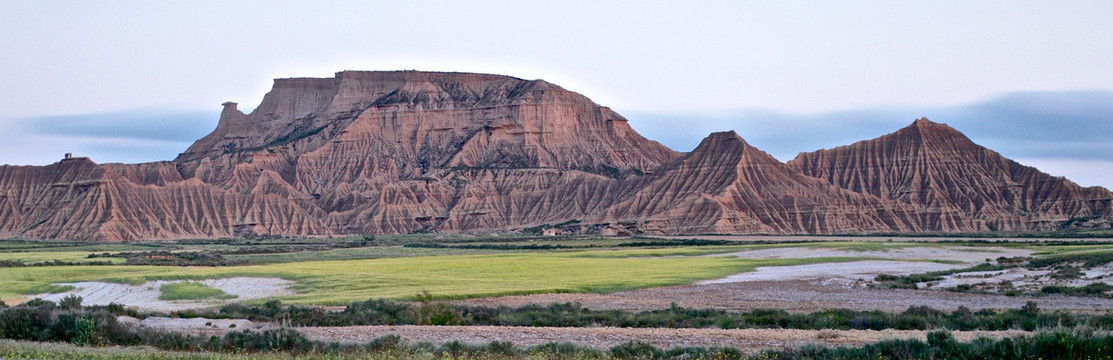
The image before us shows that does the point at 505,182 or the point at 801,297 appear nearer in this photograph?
the point at 801,297

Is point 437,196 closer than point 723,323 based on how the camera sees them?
No

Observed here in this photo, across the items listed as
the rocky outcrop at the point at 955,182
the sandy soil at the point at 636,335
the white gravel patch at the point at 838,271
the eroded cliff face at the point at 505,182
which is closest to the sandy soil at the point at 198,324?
the sandy soil at the point at 636,335

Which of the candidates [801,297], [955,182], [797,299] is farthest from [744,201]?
[797,299]

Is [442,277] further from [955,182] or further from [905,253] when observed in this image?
[955,182]

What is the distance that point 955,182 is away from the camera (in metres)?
131

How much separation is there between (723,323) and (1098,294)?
47.1ft

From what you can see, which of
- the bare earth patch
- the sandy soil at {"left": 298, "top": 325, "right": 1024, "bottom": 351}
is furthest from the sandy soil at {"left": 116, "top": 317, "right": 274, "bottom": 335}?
the bare earth patch

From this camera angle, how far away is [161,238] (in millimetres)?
122438

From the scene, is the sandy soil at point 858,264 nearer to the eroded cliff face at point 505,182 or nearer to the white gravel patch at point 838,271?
the white gravel patch at point 838,271

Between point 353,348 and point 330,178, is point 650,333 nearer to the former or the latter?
point 353,348

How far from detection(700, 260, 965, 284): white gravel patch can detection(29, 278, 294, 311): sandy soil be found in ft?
53.9

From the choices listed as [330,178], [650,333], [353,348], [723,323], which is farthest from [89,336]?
[330,178]

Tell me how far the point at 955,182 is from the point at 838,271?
309 feet

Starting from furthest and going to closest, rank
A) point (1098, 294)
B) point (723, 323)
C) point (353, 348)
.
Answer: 1. point (1098, 294)
2. point (723, 323)
3. point (353, 348)
